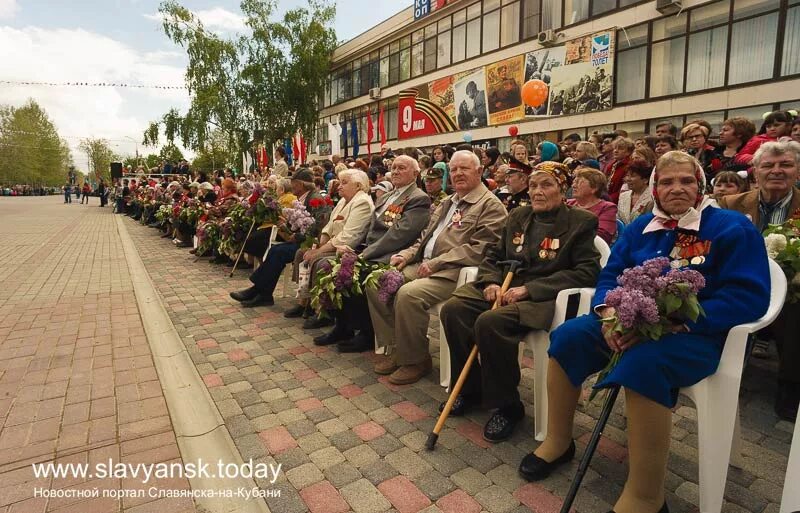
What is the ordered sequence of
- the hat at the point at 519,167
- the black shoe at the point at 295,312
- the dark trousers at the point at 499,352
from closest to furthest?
the dark trousers at the point at 499,352 → the hat at the point at 519,167 → the black shoe at the point at 295,312

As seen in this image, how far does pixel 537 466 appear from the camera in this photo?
2.52 meters

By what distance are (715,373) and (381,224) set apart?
3.32 meters

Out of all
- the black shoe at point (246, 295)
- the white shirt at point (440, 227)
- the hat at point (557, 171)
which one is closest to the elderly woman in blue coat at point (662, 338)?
the hat at point (557, 171)

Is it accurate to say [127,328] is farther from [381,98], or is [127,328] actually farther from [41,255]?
[381,98]

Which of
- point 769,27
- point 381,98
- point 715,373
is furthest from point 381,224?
point 381,98

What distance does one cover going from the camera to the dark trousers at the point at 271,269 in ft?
19.8

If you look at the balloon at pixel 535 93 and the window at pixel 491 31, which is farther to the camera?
the window at pixel 491 31

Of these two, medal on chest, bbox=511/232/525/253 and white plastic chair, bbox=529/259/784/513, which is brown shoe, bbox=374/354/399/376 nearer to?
medal on chest, bbox=511/232/525/253

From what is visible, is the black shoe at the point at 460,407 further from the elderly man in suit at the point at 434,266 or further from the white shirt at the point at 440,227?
the white shirt at the point at 440,227

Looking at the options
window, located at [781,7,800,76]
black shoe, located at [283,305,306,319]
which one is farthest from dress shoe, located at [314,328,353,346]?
window, located at [781,7,800,76]

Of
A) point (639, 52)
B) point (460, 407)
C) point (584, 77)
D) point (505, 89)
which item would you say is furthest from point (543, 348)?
point (505, 89)

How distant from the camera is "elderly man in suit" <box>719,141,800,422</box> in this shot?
3.07 meters

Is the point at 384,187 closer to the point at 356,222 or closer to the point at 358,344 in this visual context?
the point at 356,222

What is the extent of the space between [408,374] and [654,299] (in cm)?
203
